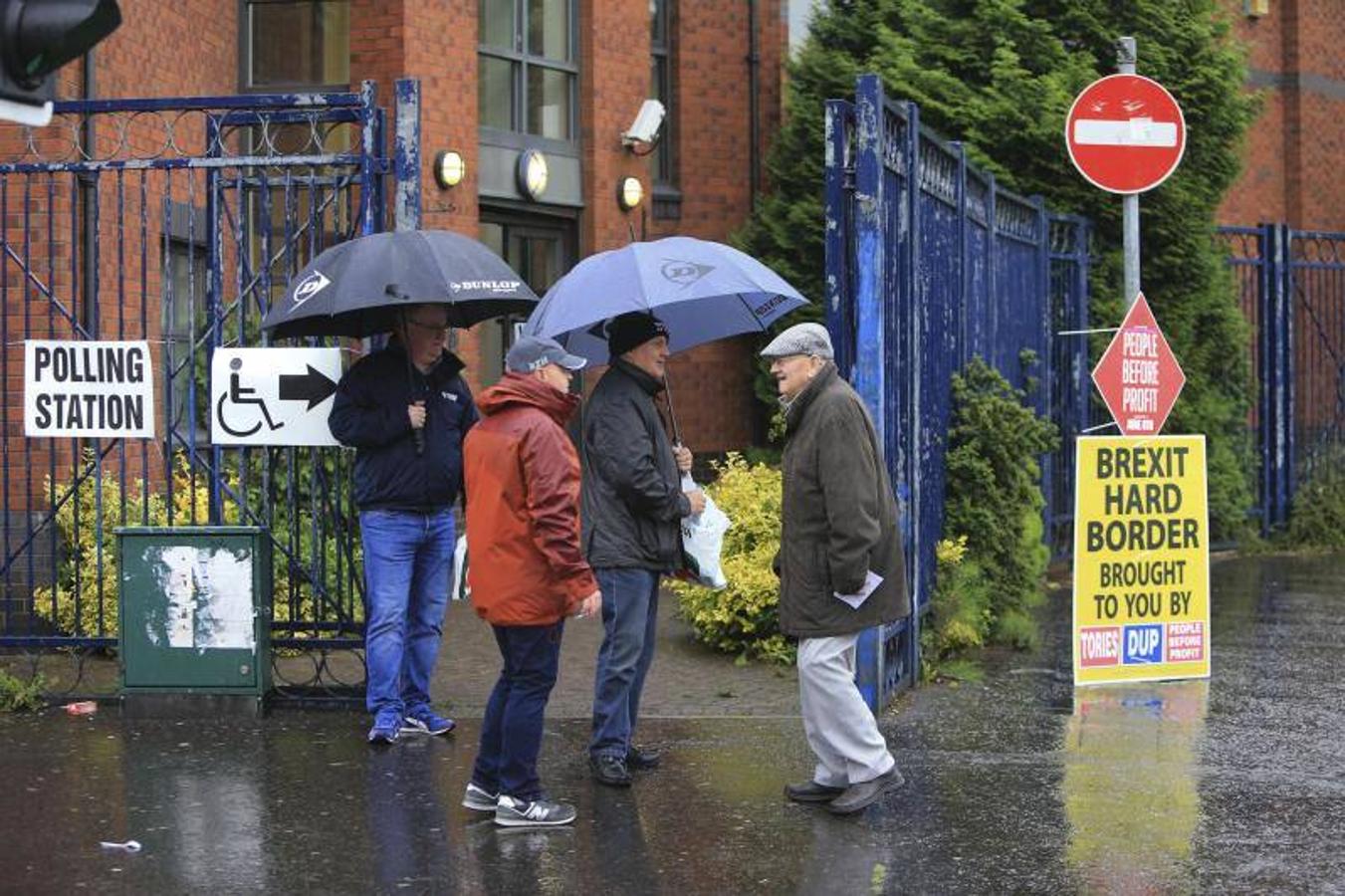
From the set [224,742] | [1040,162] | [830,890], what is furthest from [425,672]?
[1040,162]

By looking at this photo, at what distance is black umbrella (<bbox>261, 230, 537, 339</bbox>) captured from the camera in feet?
27.2

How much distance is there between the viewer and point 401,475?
8.53 metres

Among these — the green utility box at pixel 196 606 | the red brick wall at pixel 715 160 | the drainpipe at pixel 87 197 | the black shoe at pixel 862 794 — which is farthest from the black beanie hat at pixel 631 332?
the red brick wall at pixel 715 160

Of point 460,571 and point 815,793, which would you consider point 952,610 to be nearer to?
point 815,793

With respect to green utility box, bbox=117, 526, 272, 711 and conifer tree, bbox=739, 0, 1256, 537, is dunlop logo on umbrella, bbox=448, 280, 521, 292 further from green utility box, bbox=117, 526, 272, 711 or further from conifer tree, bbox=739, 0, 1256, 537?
conifer tree, bbox=739, 0, 1256, 537

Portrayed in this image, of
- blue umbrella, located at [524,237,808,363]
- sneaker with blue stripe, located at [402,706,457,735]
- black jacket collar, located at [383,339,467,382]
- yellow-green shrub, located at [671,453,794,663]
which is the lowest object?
sneaker with blue stripe, located at [402,706,457,735]

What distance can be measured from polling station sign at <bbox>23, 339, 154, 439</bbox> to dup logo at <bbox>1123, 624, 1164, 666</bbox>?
16.7ft

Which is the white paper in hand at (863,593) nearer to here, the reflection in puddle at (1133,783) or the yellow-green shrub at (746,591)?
the reflection in puddle at (1133,783)

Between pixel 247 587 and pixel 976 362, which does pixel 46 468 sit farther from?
pixel 976 362

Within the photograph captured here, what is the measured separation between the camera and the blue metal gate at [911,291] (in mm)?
9016

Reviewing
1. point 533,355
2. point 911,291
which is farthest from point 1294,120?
point 533,355

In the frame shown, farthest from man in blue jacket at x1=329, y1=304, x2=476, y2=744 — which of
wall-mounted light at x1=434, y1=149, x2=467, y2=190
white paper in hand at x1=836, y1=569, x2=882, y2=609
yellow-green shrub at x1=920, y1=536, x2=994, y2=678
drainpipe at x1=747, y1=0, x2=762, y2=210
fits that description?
drainpipe at x1=747, y1=0, x2=762, y2=210

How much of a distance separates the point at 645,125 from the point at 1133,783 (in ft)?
32.2

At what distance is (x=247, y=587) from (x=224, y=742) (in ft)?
2.50
